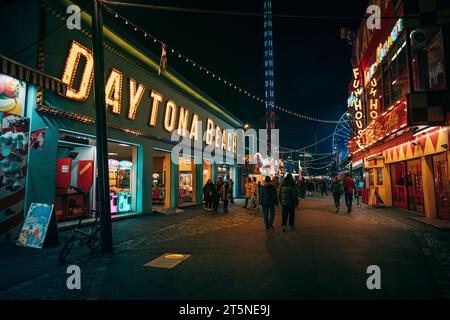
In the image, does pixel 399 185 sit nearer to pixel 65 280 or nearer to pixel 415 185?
pixel 415 185

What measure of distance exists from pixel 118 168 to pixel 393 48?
15.3 meters

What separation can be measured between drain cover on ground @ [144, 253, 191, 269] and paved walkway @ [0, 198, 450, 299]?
0.19 metres

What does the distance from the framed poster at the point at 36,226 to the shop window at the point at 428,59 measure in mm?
13293

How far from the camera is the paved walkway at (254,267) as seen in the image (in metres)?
4.12

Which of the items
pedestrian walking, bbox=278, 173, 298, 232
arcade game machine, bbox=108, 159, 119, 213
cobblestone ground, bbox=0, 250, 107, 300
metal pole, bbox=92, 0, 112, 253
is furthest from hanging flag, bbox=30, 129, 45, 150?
pedestrian walking, bbox=278, 173, 298, 232

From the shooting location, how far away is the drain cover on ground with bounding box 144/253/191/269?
18.2ft

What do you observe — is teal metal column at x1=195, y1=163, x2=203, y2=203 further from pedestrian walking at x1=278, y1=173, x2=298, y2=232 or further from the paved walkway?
pedestrian walking at x1=278, y1=173, x2=298, y2=232

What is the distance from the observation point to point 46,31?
8.50 metres

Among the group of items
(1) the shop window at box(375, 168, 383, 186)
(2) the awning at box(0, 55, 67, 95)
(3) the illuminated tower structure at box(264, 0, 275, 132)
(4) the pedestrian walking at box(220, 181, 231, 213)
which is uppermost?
(3) the illuminated tower structure at box(264, 0, 275, 132)

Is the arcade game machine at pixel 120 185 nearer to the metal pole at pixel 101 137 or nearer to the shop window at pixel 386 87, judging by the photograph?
the metal pole at pixel 101 137

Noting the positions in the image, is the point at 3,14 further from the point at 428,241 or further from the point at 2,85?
the point at 428,241

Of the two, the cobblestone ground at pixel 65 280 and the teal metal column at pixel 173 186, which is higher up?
the teal metal column at pixel 173 186

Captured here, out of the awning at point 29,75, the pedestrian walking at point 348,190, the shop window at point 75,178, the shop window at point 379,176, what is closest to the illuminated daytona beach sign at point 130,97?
the awning at point 29,75

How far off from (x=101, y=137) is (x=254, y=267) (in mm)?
4769
